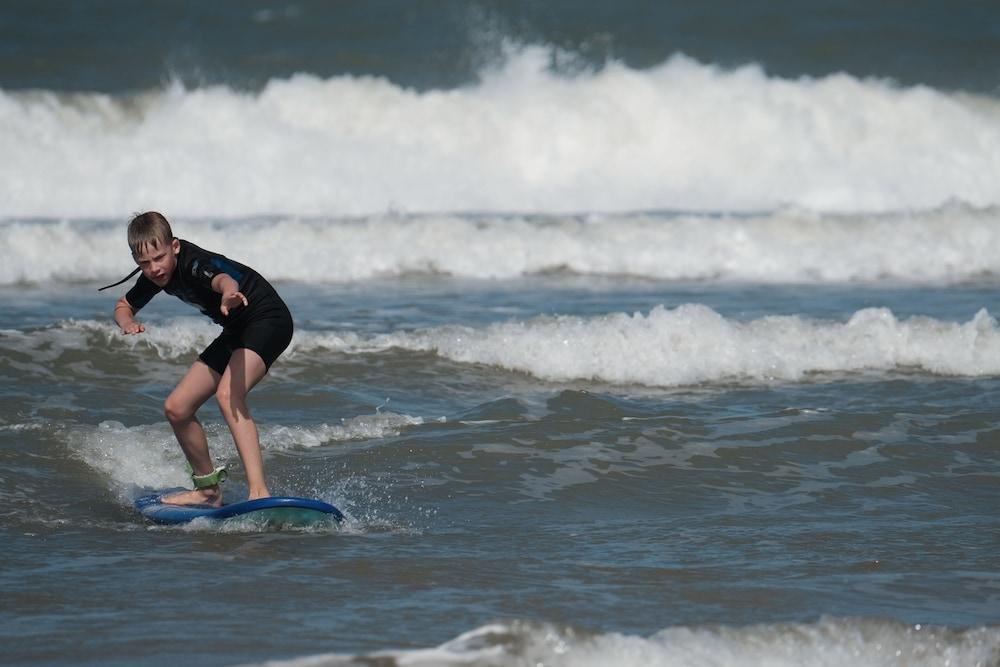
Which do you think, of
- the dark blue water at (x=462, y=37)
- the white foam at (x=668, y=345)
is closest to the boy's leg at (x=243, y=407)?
the white foam at (x=668, y=345)

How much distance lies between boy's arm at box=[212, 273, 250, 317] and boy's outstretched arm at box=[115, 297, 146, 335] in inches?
14.1

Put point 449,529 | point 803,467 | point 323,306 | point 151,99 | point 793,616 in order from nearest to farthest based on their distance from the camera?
point 793,616
point 449,529
point 803,467
point 323,306
point 151,99

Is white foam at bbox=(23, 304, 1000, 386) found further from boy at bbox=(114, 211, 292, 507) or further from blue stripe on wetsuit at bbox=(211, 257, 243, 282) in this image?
blue stripe on wetsuit at bbox=(211, 257, 243, 282)

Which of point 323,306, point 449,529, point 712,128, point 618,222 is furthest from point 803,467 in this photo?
point 712,128

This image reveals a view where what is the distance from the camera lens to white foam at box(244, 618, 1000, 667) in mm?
4090

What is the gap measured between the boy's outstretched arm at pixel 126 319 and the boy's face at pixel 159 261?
166 millimetres

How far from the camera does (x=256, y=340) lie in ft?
19.4

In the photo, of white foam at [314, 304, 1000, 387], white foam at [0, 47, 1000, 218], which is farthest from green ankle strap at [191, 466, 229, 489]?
white foam at [0, 47, 1000, 218]

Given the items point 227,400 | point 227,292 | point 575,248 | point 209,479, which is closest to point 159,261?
point 227,292

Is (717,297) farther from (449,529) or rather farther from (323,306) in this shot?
(449,529)

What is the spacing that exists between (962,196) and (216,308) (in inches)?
771

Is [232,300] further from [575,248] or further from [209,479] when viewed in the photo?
[575,248]

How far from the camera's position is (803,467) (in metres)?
7.16

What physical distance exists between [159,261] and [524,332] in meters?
4.84
